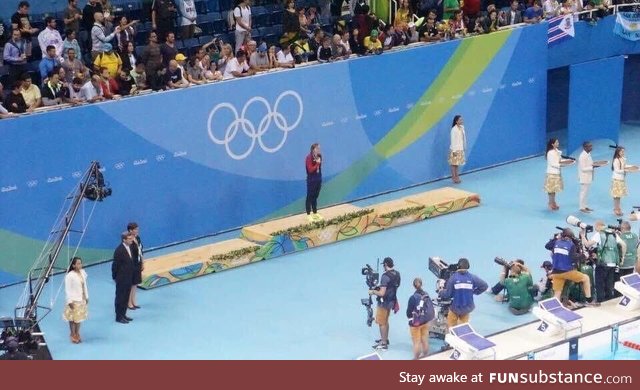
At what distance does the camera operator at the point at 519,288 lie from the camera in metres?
22.2

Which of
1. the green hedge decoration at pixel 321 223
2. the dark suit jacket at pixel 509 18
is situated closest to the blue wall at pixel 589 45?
the dark suit jacket at pixel 509 18

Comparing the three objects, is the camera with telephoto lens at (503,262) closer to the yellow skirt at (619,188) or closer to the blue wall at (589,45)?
the yellow skirt at (619,188)

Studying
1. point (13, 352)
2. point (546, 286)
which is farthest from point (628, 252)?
point (13, 352)

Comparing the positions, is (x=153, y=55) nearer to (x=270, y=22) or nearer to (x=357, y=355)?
(x=270, y=22)

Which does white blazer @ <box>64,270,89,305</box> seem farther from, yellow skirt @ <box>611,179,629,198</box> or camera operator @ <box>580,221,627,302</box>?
yellow skirt @ <box>611,179,629,198</box>

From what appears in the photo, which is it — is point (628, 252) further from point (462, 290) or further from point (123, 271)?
point (123, 271)

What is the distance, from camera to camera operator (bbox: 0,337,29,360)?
62.8ft

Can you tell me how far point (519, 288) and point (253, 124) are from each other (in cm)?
728

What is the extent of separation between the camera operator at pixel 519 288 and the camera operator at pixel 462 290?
191cm

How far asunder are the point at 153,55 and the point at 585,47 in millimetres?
11477

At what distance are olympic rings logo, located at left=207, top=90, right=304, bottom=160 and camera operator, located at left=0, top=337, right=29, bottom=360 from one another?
26.6 ft

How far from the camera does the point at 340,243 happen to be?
26.2 meters

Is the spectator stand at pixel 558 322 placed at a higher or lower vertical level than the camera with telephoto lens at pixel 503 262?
lower
